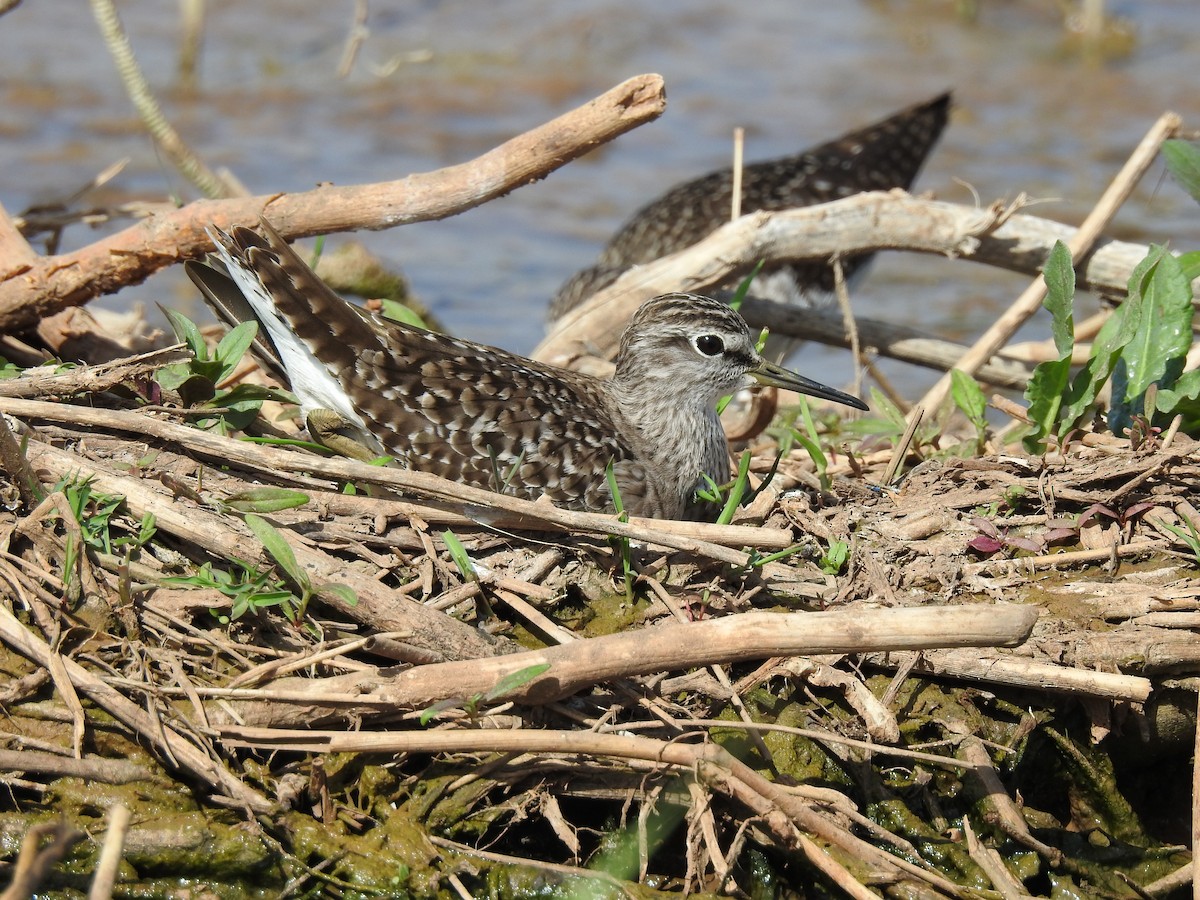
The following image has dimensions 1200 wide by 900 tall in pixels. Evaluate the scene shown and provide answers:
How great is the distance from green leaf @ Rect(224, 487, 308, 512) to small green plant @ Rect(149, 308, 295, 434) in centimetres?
65

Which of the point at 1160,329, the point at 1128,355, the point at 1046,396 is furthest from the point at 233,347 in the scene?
the point at 1160,329

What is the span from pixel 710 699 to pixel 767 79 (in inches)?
464

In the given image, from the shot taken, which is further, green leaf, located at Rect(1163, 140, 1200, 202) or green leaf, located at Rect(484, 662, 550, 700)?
green leaf, located at Rect(1163, 140, 1200, 202)

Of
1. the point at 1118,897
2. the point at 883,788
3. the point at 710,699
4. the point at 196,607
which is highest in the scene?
the point at 196,607

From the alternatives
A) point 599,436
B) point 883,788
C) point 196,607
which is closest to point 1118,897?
point 883,788

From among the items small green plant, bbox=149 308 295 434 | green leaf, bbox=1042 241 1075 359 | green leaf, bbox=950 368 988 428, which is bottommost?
green leaf, bbox=950 368 988 428

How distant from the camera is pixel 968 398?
5.65 m

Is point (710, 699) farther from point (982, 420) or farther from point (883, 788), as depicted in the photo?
point (982, 420)

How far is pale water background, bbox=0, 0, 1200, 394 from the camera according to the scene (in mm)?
10977

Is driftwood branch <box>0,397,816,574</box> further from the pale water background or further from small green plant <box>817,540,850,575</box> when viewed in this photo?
the pale water background

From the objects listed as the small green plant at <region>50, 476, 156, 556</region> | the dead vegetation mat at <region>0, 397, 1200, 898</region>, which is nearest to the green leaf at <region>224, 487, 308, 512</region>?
the dead vegetation mat at <region>0, 397, 1200, 898</region>

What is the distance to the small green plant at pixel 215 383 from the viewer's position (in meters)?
4.93

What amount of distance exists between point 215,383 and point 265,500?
868 millimetres

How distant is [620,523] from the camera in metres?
4.28
